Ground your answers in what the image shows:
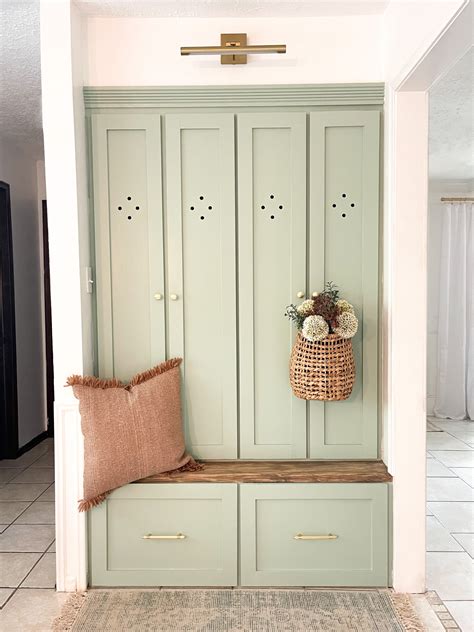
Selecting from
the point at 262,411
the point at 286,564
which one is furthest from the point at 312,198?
the point at 286,564

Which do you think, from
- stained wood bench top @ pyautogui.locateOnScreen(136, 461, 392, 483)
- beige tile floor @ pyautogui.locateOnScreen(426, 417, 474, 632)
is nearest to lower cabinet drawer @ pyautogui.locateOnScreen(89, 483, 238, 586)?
stained wood bench top @ pyautogui.locateOnScreen(136, 461, 392, 483)

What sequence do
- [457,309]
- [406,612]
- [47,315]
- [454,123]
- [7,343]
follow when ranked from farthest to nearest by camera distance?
[457,309] < [47,315] < [7,343] < [454,123] < [406,612]

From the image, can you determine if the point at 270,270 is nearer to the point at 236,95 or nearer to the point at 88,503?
the point at 236,95

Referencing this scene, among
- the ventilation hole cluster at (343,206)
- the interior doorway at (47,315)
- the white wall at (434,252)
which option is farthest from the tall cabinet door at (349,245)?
the white wall at (434,252)

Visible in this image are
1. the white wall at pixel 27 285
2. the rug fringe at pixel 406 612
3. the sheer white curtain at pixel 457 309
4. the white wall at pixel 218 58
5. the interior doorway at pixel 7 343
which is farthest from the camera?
the sheer white curtain at pixel 457 309

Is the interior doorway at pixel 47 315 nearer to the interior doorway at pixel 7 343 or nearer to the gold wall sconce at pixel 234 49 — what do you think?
the interior doorway at pixel 7 343

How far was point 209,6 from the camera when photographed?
2348mm

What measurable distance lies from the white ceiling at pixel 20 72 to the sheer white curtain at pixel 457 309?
4.20 metres

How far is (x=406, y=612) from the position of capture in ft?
7.35

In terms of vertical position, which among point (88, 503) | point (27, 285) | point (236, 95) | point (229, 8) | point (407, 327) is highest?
point (229, 8)

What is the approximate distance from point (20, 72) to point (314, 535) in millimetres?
2852

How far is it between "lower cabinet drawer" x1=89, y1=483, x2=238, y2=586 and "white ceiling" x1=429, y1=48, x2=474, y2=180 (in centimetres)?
264

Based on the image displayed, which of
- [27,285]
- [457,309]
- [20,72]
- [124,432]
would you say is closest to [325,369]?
[124,432]

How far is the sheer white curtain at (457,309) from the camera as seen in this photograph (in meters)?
5.74
